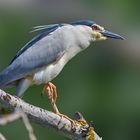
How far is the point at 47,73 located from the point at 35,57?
0.24 metres

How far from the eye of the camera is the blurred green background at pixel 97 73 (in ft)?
39.9

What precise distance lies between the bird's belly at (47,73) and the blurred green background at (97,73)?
14.8 feet

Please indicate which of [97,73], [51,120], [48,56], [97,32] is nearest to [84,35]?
[97,32]

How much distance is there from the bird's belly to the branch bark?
58cm

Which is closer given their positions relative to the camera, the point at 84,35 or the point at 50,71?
the point at 50,71

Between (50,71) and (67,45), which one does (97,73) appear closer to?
(67,45)

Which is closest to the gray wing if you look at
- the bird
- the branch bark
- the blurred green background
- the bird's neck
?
the bird

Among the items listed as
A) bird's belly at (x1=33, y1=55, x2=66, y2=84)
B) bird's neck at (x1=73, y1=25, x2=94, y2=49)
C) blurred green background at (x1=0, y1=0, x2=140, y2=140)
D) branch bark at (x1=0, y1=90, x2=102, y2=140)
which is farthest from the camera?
blurred green background at (x1=0, y1=0, x2=140, y2=140)

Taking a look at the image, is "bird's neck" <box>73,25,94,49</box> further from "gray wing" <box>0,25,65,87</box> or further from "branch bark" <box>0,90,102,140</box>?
"branch bark" <box>0,90,102,140</box>

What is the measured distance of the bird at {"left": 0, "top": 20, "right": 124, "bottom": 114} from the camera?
250 inches

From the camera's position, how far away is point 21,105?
5449 millimetres

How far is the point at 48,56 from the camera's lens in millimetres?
6508

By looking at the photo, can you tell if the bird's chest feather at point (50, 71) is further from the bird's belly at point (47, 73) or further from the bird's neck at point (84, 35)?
the bird's neck at point (84, 35)

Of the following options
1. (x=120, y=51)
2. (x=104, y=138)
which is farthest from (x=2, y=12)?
(x=104, y=138)
